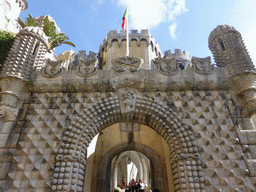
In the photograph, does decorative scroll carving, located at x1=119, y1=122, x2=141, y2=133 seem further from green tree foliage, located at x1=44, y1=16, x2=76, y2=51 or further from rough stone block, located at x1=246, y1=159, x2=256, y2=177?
green tree foliage, located at x1=44, y1=16, x2=76, y2=51

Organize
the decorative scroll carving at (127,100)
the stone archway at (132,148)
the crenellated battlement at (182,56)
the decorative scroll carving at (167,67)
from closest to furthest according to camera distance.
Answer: the decorative scroll carving at (127,100) → the decorative scroll carving at (167,67) → the stone archway at (132,148) → the crenellated battlement at (182,56)

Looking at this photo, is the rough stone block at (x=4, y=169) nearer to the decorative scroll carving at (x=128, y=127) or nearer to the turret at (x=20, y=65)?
the turret at (x=20, y=65)

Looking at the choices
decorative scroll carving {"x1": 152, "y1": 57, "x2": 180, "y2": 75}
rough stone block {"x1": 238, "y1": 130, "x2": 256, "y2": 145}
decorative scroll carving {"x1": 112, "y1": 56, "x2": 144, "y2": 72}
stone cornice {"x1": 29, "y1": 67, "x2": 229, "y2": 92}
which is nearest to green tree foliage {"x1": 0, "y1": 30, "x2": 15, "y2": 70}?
stone cornice {"x1": 29, "y1": 67, "x2": 229, "y2": 92}

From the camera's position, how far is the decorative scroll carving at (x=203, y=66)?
25.6ft

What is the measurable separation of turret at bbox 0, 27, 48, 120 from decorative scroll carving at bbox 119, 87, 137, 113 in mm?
4164

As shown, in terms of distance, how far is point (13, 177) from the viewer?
6.07 meters

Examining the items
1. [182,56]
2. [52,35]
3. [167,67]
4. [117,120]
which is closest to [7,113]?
[117,120]

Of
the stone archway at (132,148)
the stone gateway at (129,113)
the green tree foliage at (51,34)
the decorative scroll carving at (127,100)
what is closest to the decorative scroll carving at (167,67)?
the stone gateway at (129,113)

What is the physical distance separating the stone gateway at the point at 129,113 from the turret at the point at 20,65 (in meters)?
0.04

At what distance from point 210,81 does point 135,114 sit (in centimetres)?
349

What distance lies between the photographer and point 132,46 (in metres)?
18.6

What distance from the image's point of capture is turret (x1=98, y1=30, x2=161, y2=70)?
18125mm

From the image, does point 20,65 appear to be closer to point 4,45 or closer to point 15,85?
point 15,85

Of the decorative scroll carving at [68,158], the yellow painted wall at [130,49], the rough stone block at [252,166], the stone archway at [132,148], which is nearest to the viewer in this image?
the rough stone block at [252,166]
